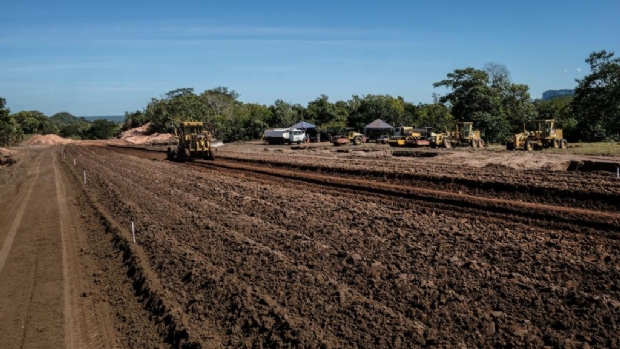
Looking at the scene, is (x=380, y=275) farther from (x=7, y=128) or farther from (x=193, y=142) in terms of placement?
(x=7, y=128)

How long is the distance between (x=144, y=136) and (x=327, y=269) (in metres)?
84.1

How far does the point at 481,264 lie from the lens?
341 inches

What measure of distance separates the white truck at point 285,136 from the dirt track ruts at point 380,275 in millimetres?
39178

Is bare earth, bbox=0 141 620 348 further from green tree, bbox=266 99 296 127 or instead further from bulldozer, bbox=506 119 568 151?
green tree, bbox=266 99 296 127

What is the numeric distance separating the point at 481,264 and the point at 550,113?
55195mm

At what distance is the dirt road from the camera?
7555 millimetres

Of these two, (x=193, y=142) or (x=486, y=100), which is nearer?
(x=193, y=142)

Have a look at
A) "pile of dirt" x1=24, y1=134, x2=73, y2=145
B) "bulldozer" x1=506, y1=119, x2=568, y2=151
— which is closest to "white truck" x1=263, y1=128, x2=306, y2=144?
"bulldozer" x1=506, y1=119, x2=568, y2=151

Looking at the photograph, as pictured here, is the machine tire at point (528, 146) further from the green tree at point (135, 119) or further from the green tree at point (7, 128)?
the green tree at point (135, 119)

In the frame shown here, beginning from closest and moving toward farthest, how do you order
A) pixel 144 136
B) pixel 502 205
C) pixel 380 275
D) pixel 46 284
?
pixel 380 275 → pixel 46 284 → pixel 502 205 → pixel 144 136

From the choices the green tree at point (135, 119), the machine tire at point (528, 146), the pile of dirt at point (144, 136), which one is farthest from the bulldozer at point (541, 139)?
the green tree at point (135, 119)

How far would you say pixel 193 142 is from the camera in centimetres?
3175

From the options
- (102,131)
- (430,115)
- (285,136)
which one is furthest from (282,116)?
(102,131)

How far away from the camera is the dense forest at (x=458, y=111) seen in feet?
144
